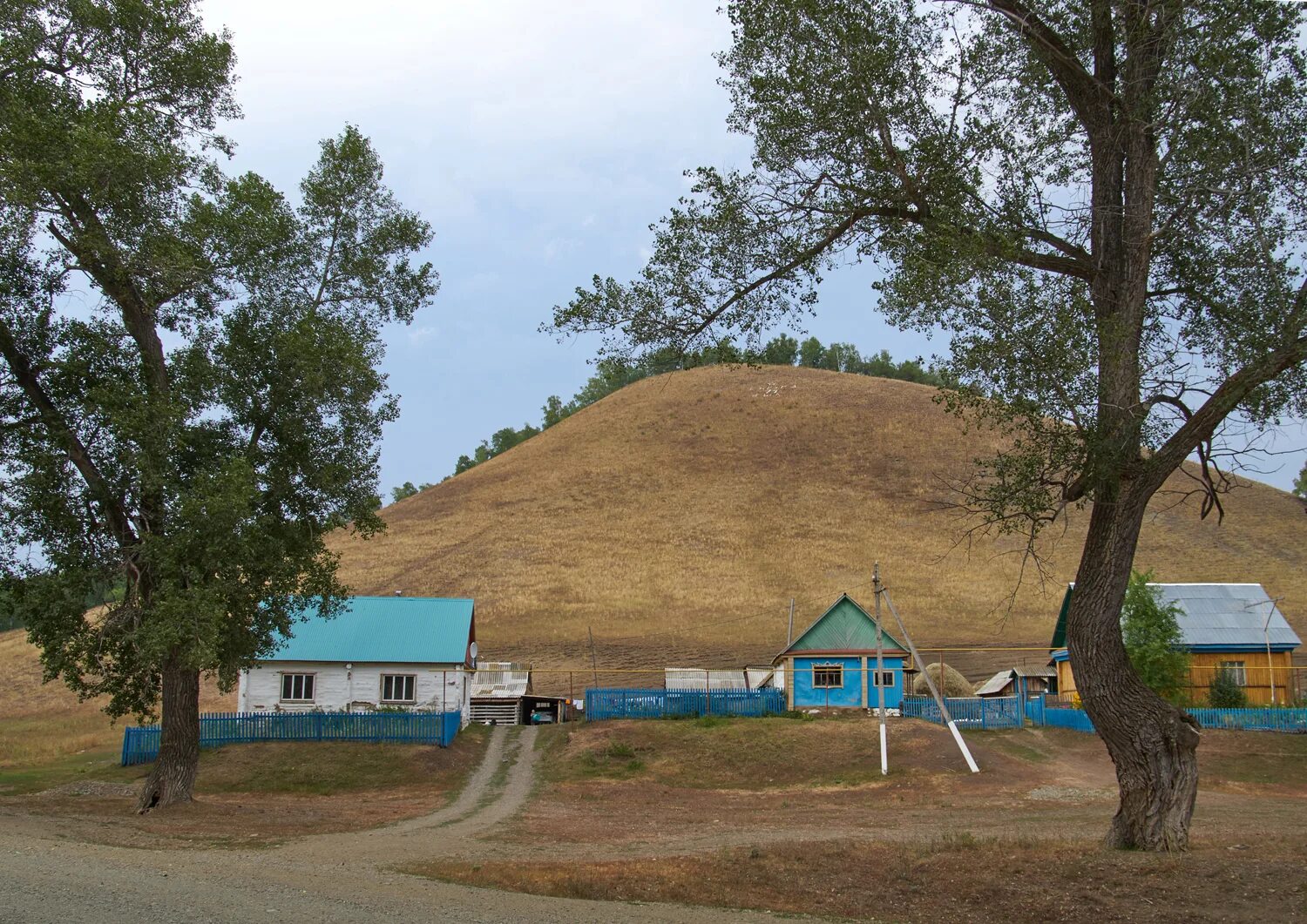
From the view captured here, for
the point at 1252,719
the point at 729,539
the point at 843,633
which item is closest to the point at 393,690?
the point at 843,633

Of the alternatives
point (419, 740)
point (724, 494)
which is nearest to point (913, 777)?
point (419, 740)

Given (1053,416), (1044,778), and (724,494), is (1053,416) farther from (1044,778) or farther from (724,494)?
(724,494)

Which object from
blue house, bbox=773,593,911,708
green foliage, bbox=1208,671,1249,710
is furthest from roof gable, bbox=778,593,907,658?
green foliage, bbox=1208,671,1249,710

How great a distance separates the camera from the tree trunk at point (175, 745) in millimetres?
20984

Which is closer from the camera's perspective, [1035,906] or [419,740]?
[1035,906]

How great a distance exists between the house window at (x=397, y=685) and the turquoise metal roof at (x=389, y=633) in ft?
2.36

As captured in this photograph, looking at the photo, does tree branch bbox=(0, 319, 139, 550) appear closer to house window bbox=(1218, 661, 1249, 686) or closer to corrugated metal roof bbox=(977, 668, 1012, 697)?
corrugated metal roof bbox=(977, 668, 1012, 697)

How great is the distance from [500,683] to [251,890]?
32991mm

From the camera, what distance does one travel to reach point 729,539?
80062 mm

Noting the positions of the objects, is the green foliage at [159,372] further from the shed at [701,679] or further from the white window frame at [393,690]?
the shed at [701,679]

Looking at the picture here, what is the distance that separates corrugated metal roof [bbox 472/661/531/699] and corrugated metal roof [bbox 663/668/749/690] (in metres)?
7.03

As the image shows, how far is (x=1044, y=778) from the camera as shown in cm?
2847

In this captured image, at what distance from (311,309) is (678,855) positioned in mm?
15427

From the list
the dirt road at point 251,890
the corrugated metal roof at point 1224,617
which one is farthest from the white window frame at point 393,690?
the corrugated metal roof at point 1224,617
